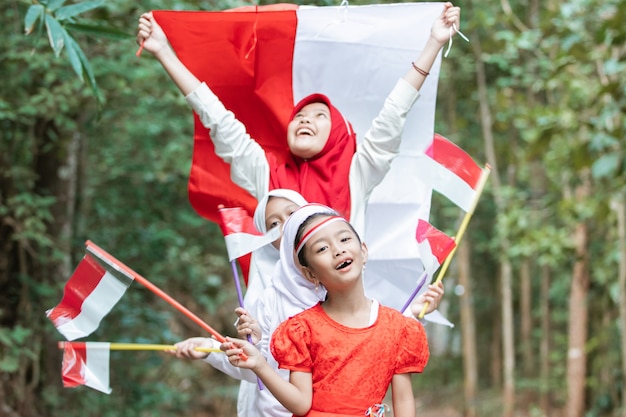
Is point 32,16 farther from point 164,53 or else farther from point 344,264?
point 344,264

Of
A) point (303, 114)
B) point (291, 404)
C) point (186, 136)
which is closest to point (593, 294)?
point (186, 136)

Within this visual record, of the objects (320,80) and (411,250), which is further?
(320,80)

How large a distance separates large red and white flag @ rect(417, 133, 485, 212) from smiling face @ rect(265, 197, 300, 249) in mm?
621

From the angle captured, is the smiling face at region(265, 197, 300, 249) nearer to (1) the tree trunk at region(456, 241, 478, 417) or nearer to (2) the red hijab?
(2) the red hijab

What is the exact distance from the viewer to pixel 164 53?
3.35 m

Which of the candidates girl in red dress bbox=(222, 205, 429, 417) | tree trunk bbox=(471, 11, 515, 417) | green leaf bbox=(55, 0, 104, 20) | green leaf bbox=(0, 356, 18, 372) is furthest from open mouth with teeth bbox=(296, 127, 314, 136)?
tree trunk bbox=(471, 11, 515, 417)

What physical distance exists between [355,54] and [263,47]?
1.30ft

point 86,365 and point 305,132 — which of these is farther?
point 305,132

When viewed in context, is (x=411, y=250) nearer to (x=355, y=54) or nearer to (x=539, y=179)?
(x=355, y=54)

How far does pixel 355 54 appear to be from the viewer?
3762 mm

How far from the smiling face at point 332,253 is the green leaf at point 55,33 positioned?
144 cm

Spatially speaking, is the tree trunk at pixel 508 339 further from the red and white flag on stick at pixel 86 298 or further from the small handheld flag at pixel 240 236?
the red and white flag on stick at pixel 86 298

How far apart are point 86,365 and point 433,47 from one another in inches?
66.4

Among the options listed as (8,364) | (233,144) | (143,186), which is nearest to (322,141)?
(233,144)
